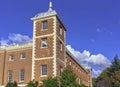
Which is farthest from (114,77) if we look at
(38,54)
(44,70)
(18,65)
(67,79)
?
(67,79)

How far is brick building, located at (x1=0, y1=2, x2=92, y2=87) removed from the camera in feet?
121

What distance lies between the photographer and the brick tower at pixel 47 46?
3662 cm

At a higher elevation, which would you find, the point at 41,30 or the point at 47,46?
the point at 41,30

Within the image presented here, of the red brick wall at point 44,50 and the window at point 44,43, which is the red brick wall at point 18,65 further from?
the window at point 44,43

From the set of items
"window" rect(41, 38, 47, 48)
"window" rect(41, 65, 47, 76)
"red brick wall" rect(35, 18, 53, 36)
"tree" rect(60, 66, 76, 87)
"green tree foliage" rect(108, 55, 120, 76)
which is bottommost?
"tree" rect(60, 66, 76, 87)

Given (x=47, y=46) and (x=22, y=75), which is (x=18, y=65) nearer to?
(x=22, y=75)

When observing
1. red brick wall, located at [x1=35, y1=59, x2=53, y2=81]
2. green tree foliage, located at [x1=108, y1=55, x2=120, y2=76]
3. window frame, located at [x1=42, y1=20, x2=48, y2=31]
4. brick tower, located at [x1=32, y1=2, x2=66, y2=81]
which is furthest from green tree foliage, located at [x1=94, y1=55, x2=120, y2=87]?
window frame, located at [x1=42, y1=20, x2=48, y2=31]

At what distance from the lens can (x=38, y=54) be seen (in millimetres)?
38094

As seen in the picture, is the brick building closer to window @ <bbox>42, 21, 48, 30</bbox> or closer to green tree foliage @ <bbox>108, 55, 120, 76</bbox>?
window @ <bbox>42, 21, 48, 30</bbox>

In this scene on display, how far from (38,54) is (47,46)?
1.91m

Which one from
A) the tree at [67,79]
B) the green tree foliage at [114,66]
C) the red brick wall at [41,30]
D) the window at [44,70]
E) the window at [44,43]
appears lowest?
the tree at [67,79]

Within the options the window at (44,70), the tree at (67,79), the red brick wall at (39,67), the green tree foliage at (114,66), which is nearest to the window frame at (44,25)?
the red brick wall at (39,67)

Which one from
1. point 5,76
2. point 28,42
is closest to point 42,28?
point 28,42

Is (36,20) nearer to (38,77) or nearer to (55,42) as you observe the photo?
(55,42)
